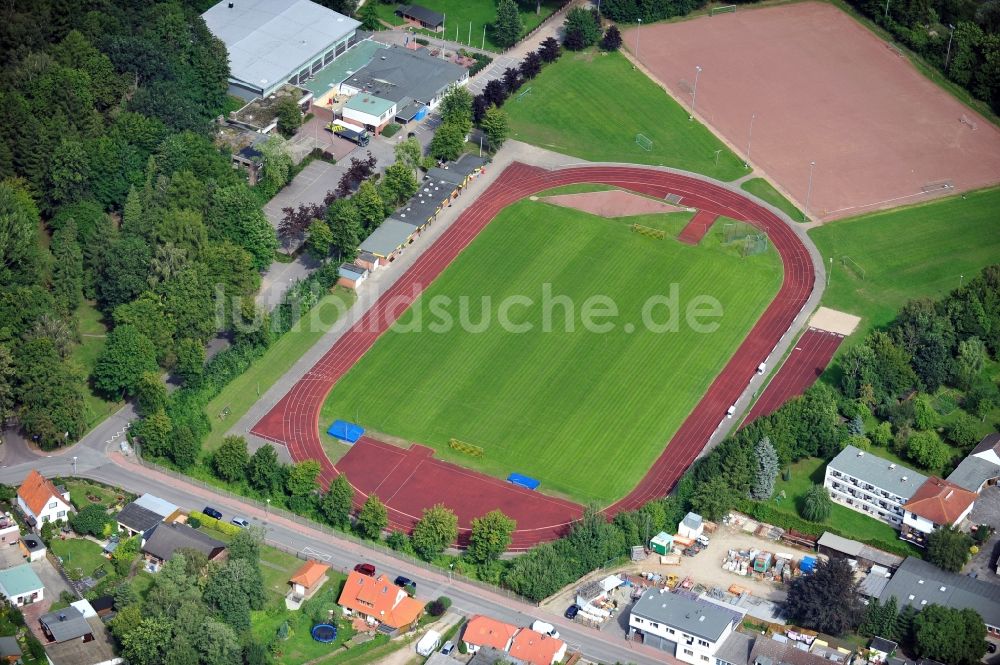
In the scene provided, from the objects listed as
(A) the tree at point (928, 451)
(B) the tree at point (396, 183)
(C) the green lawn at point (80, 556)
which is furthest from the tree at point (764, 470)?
(C) the green lawn at point (80, 556)

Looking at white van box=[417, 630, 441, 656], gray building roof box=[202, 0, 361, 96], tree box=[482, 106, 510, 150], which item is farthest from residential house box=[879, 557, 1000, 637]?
gray building roof box=[202, 0, 361, 96]

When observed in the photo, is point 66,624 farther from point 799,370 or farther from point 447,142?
point 447,142

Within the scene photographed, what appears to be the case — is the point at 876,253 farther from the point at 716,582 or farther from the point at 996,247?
the point at 716,582

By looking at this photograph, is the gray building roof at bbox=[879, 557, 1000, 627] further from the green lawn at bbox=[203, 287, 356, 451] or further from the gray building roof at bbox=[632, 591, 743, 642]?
the green lawn at bbox=[203, 287, 356, 451]

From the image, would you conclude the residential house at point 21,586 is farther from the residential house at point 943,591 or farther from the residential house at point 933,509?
the residential house at point 933,509

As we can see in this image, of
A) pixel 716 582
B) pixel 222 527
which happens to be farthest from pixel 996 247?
pixel 222 527
